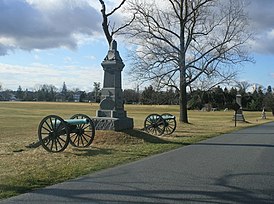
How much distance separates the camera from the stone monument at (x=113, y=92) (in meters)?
17.4

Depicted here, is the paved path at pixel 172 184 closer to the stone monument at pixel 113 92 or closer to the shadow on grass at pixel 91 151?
the shadow on grass at pixel 91 151

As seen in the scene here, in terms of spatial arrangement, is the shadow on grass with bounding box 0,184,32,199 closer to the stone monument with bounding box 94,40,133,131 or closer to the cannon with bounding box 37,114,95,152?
the cannon with bounding box 37,114,95,152

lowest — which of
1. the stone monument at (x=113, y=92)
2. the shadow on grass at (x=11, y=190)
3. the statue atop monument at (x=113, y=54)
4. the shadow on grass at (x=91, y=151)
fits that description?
the shadow on grass at (x=11, y=190)

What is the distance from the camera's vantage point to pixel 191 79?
114 feet

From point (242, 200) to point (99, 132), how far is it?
10.1 m

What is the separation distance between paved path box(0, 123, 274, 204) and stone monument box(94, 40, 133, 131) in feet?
19.8

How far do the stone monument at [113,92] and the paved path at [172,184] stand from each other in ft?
19.8

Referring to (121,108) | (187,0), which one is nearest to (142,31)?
(187,0)

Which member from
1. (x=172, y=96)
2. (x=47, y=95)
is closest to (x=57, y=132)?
(x=172, y=96)

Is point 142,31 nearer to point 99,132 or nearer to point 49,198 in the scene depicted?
point 99,132

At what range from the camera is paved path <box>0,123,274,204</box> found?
6.66 meters

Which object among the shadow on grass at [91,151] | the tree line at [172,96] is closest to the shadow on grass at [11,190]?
the shadow on grass at [91,151]

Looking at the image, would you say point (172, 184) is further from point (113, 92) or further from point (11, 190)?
point (113, 92)

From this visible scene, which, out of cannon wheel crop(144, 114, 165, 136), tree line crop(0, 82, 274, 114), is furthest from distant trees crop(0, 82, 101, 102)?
cannon wheel crop(144, 114, 165, 136)
